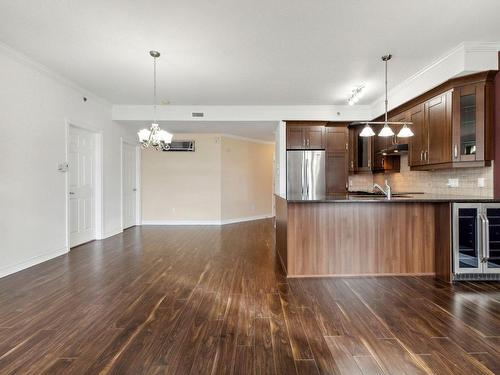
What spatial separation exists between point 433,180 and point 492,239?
5.14 feet

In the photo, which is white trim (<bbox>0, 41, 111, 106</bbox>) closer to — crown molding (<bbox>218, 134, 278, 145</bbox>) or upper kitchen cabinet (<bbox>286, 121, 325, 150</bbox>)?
crown molding (<bbox>218, 134, 278, 145</bbox>)

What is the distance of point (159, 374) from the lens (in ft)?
5.31

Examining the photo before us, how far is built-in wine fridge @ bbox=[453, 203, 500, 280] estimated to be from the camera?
3.10 meters

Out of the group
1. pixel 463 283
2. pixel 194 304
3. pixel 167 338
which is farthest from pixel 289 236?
pixel 463 283

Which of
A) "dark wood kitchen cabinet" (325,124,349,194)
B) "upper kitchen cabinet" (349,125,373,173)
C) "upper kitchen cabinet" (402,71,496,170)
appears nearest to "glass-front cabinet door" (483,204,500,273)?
"upper kitchen cabinet" (402,71,496,170)


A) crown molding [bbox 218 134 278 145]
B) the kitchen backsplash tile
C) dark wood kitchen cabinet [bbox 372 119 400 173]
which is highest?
crown molding [bbox 218 134 278 145]

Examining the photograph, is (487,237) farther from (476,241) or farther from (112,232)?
(112,232)

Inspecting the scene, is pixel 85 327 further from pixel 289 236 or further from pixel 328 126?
pixel 328 126

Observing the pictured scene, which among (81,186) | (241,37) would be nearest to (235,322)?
(241,37)

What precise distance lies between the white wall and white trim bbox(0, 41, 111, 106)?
12 mm

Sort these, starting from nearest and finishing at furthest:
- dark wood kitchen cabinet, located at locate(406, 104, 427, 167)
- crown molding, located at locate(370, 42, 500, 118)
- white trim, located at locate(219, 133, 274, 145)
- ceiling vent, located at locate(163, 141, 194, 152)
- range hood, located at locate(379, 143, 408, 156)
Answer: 1. crown molding, located at locate(370, 42, 500, 118)
2. dark wood kitchen cabinet, located at locate(406, 104, 427, 167)
3. range hood, located at locate(379, 143, 408, 156)
4. ceiling vent, located at locate(163, 141, 194, 152)
5. white trim, located at locate(219, 133, 274, 145)

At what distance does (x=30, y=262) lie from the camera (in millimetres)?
3680

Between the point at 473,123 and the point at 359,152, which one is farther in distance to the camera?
the point at 359,152

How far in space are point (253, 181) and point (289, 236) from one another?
203 inches
